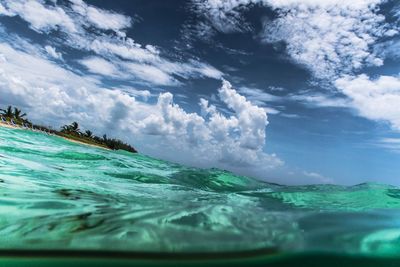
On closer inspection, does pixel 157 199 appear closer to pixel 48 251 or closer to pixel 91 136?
pixel 48 251

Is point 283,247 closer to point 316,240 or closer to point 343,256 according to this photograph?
point 316,240

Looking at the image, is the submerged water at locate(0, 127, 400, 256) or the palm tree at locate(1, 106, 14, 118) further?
the palm tree at locate(1, 106, 14, 118)

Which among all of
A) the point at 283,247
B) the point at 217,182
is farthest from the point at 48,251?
the point at 217,182

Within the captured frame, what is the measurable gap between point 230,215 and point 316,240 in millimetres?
1924

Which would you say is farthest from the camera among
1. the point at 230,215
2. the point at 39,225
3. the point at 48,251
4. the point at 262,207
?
the point at 262,207

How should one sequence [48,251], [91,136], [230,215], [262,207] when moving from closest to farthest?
[48,251], [230,215], [262,207], [91,136]

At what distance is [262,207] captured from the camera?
9.42m

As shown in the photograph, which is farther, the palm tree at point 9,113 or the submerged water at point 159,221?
the palm tree at point 9,113

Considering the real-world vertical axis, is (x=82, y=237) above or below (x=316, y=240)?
below

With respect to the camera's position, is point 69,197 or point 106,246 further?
point 69,197

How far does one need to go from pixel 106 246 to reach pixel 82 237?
0.47 metres

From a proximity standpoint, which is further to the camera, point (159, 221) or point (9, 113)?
point (9, 113)

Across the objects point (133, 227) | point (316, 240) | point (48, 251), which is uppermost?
point (316, 240)

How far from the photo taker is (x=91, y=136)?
89750mm
